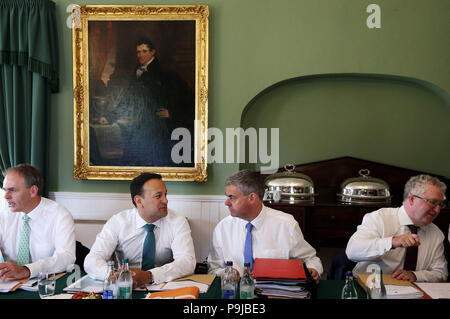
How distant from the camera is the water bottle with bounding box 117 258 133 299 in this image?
182 cm

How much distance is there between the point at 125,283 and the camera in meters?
1.83

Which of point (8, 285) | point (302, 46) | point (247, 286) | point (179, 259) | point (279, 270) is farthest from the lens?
point (302, 46)

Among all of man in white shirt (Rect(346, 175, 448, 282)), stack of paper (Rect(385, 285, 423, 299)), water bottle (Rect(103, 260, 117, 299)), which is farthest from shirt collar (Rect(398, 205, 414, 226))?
water bottle (Rect(103, 260, 117, 299))

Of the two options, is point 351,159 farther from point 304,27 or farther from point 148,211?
point 148,211

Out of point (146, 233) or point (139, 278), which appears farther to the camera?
point (146, 233)

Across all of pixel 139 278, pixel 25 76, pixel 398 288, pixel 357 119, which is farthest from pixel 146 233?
pixel 357 119

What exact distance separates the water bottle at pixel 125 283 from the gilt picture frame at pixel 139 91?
1.97 m

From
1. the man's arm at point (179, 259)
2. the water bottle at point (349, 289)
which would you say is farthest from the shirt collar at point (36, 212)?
the water bottle at point (349, 289)

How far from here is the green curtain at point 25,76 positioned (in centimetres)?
376

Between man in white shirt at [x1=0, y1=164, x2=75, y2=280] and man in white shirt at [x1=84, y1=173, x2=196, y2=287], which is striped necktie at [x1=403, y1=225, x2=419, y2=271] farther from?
man in white shirt at [x1=0, y1=164, x2=75, y2=280]

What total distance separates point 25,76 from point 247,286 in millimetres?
3009

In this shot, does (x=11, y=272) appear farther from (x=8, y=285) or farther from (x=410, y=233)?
(x=410, y=233)

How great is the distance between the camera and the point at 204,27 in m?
3.72
